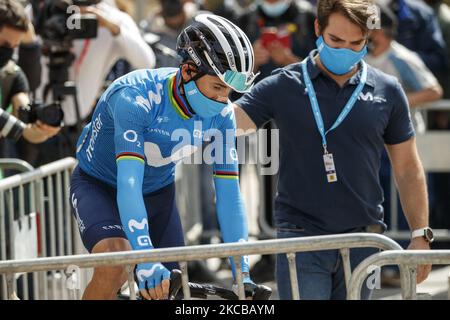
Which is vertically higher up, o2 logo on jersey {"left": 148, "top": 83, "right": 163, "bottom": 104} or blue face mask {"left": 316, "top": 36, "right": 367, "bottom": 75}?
blue face mask {"left": 316, "top": 36, "right": 367, "bottom": 75}

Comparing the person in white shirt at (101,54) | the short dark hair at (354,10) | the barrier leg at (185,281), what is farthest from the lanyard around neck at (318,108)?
the person in white shirt at (101,54)

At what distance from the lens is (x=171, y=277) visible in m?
3.85

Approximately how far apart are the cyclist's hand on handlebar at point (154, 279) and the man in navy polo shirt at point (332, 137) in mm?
A: 1196

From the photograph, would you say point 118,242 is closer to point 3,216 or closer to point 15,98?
point 3,216

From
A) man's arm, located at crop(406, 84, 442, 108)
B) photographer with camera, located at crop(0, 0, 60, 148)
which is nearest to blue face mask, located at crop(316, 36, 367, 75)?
photographer with camera, located at crop(0, 0, 60, 148)

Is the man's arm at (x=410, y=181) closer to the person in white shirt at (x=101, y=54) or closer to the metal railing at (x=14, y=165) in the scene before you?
the metal railing at (x=14, y=165)


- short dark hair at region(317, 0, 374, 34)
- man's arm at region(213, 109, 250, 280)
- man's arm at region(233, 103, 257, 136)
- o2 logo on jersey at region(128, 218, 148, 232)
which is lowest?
o2 logo on jersey at region(128, 218, 148, 232)

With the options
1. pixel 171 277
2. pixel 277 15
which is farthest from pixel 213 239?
pixel 171 277

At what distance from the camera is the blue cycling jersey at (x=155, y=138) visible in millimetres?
4312

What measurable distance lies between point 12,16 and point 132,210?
2.80m

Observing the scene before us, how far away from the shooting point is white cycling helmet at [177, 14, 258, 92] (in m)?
4.28

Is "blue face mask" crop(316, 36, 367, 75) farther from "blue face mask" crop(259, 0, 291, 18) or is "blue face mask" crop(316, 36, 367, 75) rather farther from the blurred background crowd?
"blue face mask" crop(259, 0, 291, 18)

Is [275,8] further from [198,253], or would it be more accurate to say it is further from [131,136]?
[198,253]

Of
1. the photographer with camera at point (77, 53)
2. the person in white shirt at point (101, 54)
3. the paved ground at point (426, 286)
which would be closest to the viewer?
the photographer with camera at point (77, 53)
